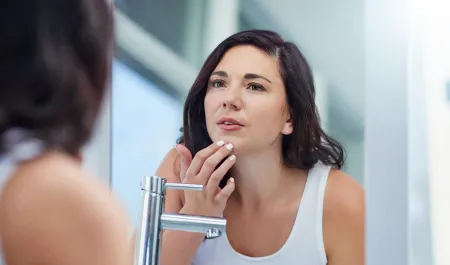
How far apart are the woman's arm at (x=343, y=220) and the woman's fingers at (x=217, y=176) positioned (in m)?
0.17

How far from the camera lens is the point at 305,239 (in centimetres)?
87

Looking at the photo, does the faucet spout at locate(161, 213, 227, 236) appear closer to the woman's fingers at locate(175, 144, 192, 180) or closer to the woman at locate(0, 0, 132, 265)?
the woman's fingers at locate(175, 144, 192, 180)

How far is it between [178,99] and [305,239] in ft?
1.30

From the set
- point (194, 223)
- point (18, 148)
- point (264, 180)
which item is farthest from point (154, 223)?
point (18, 148)

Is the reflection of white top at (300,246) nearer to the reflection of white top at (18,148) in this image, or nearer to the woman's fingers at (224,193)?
the woman's fingers at (224,193)

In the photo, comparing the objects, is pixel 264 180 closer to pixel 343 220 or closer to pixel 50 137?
pixel 343 220

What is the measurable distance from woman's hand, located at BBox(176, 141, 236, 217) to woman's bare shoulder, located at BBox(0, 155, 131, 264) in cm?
52

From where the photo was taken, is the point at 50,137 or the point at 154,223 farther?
the point at 154,223

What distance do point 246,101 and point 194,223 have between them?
0.80 ft

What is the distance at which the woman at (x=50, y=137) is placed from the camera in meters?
0.30

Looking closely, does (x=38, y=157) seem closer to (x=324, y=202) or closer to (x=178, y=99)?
(x=324, y=202)

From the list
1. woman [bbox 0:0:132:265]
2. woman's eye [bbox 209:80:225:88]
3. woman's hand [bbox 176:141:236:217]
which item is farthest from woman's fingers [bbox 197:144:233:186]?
woman [bbox 0:0:132:265]

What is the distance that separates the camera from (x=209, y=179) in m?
0.85

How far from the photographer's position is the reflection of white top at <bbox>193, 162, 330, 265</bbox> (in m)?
0.86
